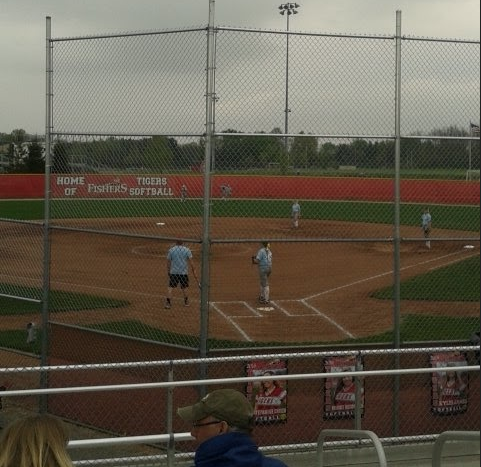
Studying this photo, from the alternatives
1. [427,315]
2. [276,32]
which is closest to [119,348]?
[276,32]

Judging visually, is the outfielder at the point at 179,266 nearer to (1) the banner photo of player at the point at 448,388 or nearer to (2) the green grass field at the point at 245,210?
(2) the green grass field at the point at 245,210

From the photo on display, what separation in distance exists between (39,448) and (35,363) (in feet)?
41.3

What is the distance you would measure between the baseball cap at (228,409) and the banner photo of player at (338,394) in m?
6.58

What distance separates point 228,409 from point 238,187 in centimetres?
1238

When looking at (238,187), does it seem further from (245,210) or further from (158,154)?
(158,154)

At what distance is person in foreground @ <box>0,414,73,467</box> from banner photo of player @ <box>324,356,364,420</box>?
7535 millimetres

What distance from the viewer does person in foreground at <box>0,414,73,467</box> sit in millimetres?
2949

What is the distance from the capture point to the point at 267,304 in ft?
62.6

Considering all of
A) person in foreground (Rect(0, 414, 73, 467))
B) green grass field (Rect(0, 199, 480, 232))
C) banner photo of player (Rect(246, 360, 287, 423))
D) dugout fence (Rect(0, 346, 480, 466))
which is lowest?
dugout fence (Rect(0, 346, 480, 466))

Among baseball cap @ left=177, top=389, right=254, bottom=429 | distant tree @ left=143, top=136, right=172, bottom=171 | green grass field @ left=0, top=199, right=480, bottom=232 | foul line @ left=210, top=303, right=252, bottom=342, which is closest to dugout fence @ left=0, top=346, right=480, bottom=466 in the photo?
green grass field @ left=0, top=199, right=480, bottom=232

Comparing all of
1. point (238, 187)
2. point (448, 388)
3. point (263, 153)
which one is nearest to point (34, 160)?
point (238, 187)

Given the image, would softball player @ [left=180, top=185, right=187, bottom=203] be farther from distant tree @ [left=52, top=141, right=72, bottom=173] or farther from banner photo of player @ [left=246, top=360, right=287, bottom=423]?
banner photo of player @ [left=246, top=360, right=287, bottom=423]

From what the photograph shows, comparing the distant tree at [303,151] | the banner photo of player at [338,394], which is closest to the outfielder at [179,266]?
the distant tree at [303,151]

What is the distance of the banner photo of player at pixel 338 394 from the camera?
34.5 feet
